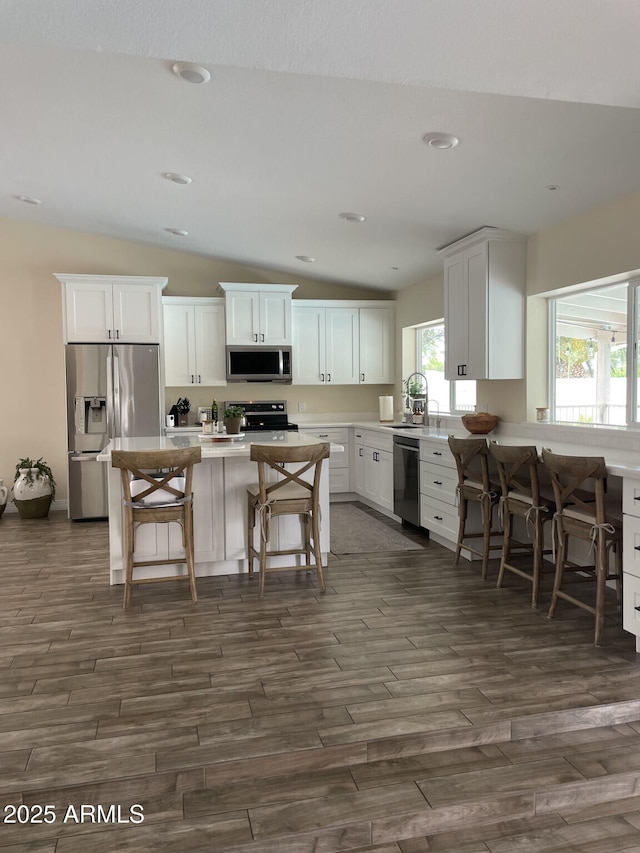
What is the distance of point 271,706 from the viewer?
2.53 m

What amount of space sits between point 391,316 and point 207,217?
9.15 feet

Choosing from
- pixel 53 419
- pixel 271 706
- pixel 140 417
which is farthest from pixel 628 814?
pixel 53 419

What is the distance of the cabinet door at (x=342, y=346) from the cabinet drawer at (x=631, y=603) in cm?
472

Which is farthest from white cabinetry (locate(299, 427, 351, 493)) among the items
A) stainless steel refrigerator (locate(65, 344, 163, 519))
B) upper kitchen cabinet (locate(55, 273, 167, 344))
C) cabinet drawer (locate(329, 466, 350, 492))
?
upper kitchen cabinet (locate(55, 273, 167, 344))

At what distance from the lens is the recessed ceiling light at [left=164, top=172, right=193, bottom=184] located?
→ 4529 millimetres

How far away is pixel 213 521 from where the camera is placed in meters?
4.21

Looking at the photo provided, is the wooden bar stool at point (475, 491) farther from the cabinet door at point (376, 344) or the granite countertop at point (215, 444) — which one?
the cabinet door at point (376, 344)

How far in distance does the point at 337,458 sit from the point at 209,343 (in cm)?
195

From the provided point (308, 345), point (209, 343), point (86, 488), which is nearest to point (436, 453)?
point (308, 345)

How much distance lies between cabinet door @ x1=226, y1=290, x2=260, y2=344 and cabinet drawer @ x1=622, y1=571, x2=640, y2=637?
15.8 ft

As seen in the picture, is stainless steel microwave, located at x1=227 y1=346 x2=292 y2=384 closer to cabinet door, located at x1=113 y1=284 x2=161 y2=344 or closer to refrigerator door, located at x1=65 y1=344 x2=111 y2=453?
cabinet door, located at x1=113 y1=284 x2=161 y2=344

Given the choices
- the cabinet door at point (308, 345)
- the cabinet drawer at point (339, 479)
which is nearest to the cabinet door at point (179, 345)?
the cabinet door at point (308, 345)

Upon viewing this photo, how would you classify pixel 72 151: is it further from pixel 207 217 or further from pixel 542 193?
pixel 542 193

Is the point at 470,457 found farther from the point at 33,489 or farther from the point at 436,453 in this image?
the point at 33,489
